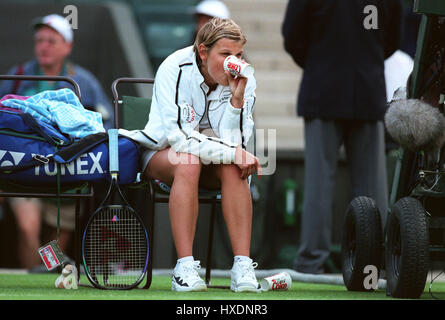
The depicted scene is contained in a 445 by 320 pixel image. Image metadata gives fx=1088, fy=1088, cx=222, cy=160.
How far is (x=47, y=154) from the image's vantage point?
434 cm

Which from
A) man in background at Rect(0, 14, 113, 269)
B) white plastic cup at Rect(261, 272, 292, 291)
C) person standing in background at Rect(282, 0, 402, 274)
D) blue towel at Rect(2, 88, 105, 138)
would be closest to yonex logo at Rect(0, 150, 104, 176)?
blue towel at Rect(2, 88, 105, 138)

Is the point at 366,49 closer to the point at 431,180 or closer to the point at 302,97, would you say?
the point at 302,97

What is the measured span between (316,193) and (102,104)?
5.84 ft

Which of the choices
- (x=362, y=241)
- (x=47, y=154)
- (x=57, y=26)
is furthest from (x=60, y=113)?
(x=57, y=26)

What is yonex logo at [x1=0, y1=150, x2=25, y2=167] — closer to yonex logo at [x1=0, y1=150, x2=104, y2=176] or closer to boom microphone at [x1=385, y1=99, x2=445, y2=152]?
yonex logo at [x1=0, y1=150, x2=104, y2=176]

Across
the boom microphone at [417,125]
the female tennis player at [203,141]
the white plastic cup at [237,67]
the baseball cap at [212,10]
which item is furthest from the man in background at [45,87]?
the boom microphone at [417,125]

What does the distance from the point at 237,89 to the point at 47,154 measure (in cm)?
80

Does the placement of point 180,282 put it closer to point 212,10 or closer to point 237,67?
point 237,67

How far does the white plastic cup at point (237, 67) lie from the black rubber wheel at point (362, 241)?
2.50 ft

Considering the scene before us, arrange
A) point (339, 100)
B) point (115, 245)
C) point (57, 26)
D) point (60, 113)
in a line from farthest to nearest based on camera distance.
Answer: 1. point (57, 26)
2. point (339, 100)
3. point (60, 113)
4. point (115, 245)

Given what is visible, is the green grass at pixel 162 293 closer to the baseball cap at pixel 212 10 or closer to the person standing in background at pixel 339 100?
the person standing in background at pixel 339 100

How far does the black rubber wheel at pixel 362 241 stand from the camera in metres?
4.38
